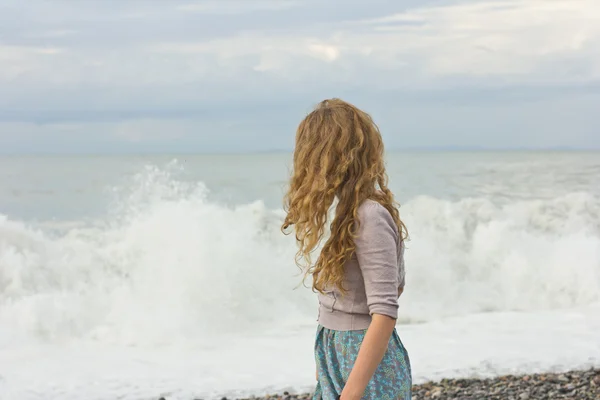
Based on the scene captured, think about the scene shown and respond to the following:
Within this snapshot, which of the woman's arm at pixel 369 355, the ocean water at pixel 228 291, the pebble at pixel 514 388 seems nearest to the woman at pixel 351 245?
the woman's arm at pixel 369 355

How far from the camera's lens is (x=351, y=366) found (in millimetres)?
2531

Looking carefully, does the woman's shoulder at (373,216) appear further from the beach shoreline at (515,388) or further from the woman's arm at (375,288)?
the beach shoreline at (515,388)

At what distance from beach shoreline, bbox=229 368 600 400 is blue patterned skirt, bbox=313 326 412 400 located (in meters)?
3.86

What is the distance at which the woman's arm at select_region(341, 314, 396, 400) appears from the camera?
7.65 feet

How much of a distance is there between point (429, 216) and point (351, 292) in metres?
14.5

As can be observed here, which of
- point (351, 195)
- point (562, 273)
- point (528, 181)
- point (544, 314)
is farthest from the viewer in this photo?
point (528, 181)

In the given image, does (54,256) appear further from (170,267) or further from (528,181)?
(528,181)

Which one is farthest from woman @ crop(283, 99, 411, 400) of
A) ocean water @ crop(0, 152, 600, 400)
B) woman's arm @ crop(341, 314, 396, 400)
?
ocean water @ crop(0, 152, 600, 400)

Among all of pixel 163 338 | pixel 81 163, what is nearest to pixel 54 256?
pixel 163 338

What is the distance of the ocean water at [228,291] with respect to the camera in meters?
7.82

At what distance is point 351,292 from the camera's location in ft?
8.18

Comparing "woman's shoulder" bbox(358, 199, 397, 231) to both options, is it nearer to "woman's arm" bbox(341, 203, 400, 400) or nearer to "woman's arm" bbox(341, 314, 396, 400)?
"woman's arm" bbox(341, 203, 400, 400)

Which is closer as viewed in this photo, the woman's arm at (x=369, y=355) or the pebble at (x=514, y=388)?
the woman's arm at (x=369, y=355)

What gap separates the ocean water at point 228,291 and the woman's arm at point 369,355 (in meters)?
4.76
